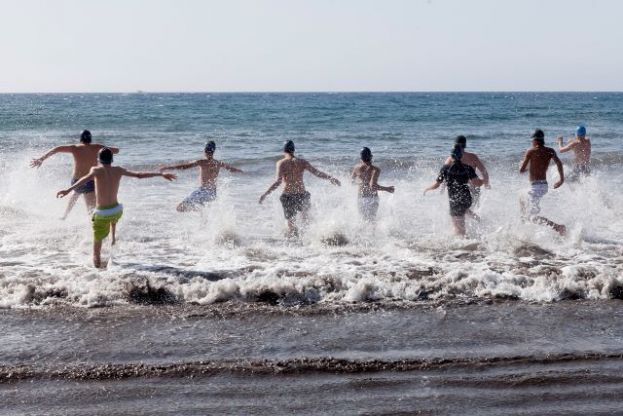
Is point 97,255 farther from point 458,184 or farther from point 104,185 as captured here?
point 458,184

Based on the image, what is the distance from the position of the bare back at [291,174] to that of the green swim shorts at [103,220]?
2.58 meters

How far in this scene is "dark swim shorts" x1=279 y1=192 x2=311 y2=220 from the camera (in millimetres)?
9742

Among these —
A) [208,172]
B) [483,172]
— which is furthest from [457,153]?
[208,172]

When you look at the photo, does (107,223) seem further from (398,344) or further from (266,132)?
(266,132)

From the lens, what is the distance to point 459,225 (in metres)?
9.53

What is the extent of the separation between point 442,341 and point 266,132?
2645 cm

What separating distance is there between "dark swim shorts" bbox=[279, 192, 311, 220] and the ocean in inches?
13.0

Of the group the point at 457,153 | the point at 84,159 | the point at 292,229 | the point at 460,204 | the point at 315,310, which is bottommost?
the point at 315,310

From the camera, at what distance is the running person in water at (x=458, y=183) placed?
941 centimetres

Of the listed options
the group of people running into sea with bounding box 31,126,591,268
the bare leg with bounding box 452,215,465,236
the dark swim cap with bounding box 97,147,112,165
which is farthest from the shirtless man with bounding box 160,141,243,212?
the bare leg with bounding box 452,215,465,236

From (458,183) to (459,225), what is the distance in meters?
0.61

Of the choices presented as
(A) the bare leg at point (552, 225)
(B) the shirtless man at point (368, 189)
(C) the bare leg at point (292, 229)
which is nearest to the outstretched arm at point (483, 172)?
(A) the bare leg at point (552, 225)

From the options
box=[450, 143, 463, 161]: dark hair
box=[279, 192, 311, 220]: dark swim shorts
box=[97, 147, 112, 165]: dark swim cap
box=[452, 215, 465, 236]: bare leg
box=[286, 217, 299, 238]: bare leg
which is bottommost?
box=[286, 217, 299, 238]: bare leg

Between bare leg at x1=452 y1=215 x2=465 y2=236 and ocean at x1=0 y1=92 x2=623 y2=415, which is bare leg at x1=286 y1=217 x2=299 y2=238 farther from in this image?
bare leg at x1=452 y1=215 x2=465 y2=236
